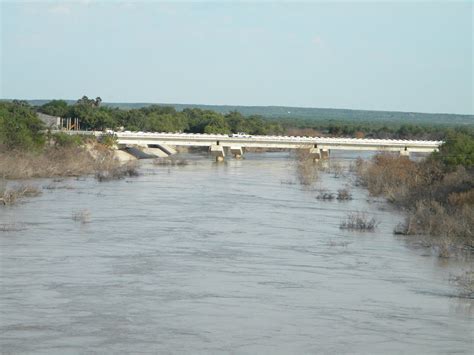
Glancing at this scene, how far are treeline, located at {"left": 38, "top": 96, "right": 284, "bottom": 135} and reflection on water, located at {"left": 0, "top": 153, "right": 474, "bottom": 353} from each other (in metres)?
47.3

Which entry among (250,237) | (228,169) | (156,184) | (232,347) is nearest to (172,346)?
(232,347)

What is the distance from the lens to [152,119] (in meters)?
99.3

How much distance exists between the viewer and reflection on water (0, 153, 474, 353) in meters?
16.7

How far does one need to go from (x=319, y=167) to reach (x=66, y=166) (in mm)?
20447

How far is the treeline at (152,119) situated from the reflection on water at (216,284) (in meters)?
47.3

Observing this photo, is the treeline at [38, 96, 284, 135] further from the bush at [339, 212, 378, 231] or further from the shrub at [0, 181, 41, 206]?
the bush at [339, 212, 378, 231]

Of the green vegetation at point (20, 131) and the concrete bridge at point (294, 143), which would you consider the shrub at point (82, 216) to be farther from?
the concrete bridge at point (294, 143)

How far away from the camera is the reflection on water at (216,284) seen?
1670 cm

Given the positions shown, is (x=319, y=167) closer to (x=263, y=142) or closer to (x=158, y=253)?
(x=263, y=142)

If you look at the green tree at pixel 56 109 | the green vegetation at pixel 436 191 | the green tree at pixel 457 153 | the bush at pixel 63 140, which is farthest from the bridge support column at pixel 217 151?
the green tree at pixel 457 153

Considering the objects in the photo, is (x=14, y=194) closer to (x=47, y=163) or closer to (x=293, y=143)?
(x=47, y=163)

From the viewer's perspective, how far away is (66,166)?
5438 centimetres

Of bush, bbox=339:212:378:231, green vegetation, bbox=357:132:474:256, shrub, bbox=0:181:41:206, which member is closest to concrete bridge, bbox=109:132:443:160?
green vegetation, bbox=357:132:474:256

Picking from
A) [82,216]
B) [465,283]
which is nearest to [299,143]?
[82,216]
